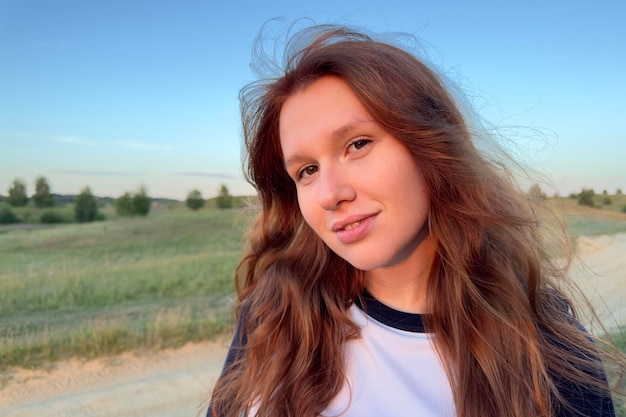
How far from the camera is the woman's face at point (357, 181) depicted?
141 centimetres

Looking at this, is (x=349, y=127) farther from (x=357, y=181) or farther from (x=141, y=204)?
(x=141, y=204)

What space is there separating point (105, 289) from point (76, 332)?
88.5 inches

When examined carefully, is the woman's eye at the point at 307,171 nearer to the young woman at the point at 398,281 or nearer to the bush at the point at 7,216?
the young woman at the point at 398,281

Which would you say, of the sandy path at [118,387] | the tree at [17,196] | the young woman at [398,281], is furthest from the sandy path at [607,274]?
the tree at [17,196]

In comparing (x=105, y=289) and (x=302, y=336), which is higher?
(x=302, y=336)

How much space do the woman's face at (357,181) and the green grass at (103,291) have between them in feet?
4.13

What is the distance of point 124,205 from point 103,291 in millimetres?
10364

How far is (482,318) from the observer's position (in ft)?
5.21

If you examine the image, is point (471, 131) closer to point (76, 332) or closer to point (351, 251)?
point (351, 251)

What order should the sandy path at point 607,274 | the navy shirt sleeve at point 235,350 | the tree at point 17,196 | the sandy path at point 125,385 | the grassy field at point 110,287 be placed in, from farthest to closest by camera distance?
the tree at point 17,196 < the grassy field at point 110,287 < the sandy path at point 607,274 < the sandy path at point 125,385 < the navy shirt sleeve at point 235,350

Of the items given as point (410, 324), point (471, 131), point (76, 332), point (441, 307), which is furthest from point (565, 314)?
point (76, 332)

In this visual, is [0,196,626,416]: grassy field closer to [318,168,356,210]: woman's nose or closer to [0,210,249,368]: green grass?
[0,210,249,368]: green grass

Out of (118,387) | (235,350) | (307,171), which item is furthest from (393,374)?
(118,387)

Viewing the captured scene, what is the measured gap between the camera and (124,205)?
55.4 feet
